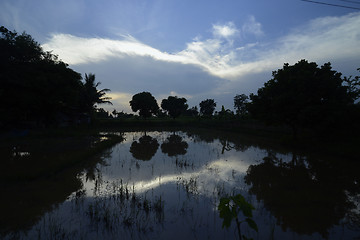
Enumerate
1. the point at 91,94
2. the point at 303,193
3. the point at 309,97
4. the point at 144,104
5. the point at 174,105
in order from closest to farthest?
the point at 303,193 → the point at 309,97 → the point at 91,94 → the point at 144,104 → the point at 174,105

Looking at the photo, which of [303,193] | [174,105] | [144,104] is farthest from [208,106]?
[303,193]

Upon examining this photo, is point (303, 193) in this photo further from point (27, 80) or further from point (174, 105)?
point (174, 105)

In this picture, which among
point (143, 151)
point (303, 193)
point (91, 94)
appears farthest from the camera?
→ point (91, 94)

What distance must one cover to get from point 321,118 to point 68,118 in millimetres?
33520

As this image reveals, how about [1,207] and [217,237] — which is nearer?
[217,237]

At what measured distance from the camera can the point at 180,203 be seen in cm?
559

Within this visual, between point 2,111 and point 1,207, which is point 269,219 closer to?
point 1,207

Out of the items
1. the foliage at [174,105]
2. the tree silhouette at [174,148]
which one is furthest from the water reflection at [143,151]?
the foliage at [174,105]

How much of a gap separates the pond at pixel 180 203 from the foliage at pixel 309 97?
4.07 metres

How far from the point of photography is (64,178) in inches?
300

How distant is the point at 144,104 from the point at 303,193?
37.6 metres

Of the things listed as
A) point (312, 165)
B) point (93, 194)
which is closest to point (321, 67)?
point (312, 165)

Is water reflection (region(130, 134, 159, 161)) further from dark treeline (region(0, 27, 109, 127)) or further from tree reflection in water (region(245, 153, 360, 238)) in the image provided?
dark treeline (region(0, 27, 109, 127))

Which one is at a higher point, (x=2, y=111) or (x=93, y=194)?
(x=2, y=111)
